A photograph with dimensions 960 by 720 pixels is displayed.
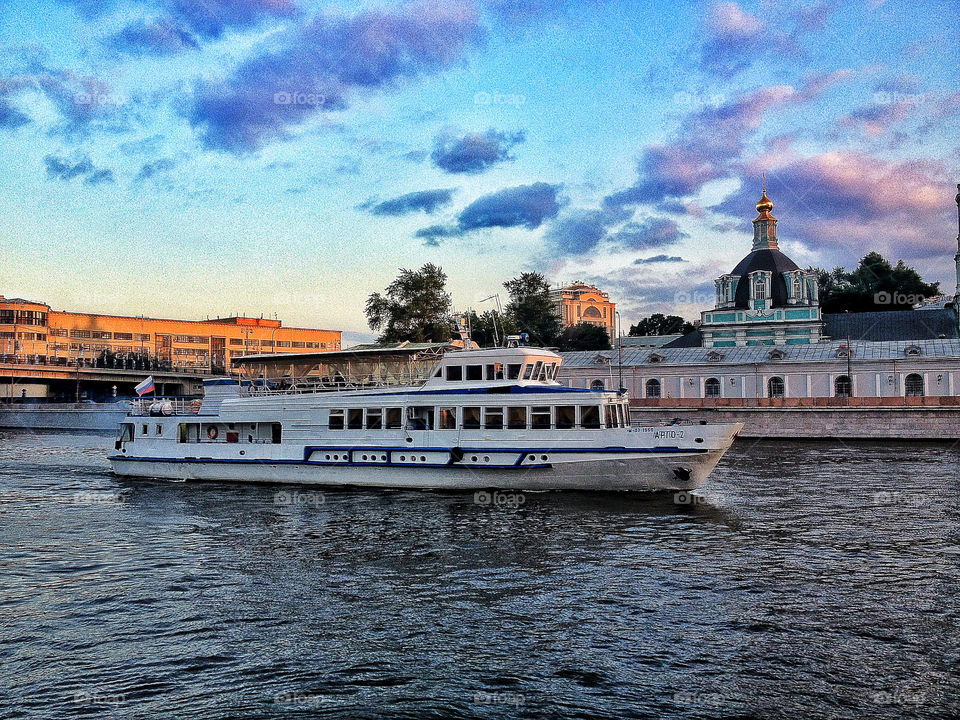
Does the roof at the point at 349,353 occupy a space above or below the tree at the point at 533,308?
below

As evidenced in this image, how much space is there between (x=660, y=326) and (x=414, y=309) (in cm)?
7683

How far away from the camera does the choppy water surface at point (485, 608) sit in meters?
12.4

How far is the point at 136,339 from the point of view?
14000 cm

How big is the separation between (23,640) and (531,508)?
16.7 meters

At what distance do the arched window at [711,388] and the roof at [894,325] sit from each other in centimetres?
2342

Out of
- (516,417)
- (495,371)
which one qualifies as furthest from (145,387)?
(516,417)

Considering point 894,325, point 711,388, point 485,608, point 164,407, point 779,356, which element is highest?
point 894,325

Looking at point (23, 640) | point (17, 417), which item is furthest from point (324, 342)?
point (23, 640)

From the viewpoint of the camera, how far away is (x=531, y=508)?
1112 inches

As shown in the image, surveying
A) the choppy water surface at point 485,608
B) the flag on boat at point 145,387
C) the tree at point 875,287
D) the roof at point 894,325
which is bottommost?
the choppy water surface at point 485,608

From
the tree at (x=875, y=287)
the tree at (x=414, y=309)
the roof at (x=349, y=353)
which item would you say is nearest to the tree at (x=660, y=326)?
the tree at (x=875, y=287)

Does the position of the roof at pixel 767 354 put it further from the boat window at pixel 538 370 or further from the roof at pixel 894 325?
the boat window at pixel 538 370

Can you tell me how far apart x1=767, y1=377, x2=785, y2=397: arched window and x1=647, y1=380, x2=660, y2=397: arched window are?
10297 millimetres

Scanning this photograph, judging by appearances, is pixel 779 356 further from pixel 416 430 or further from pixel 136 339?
pixel 136 339
